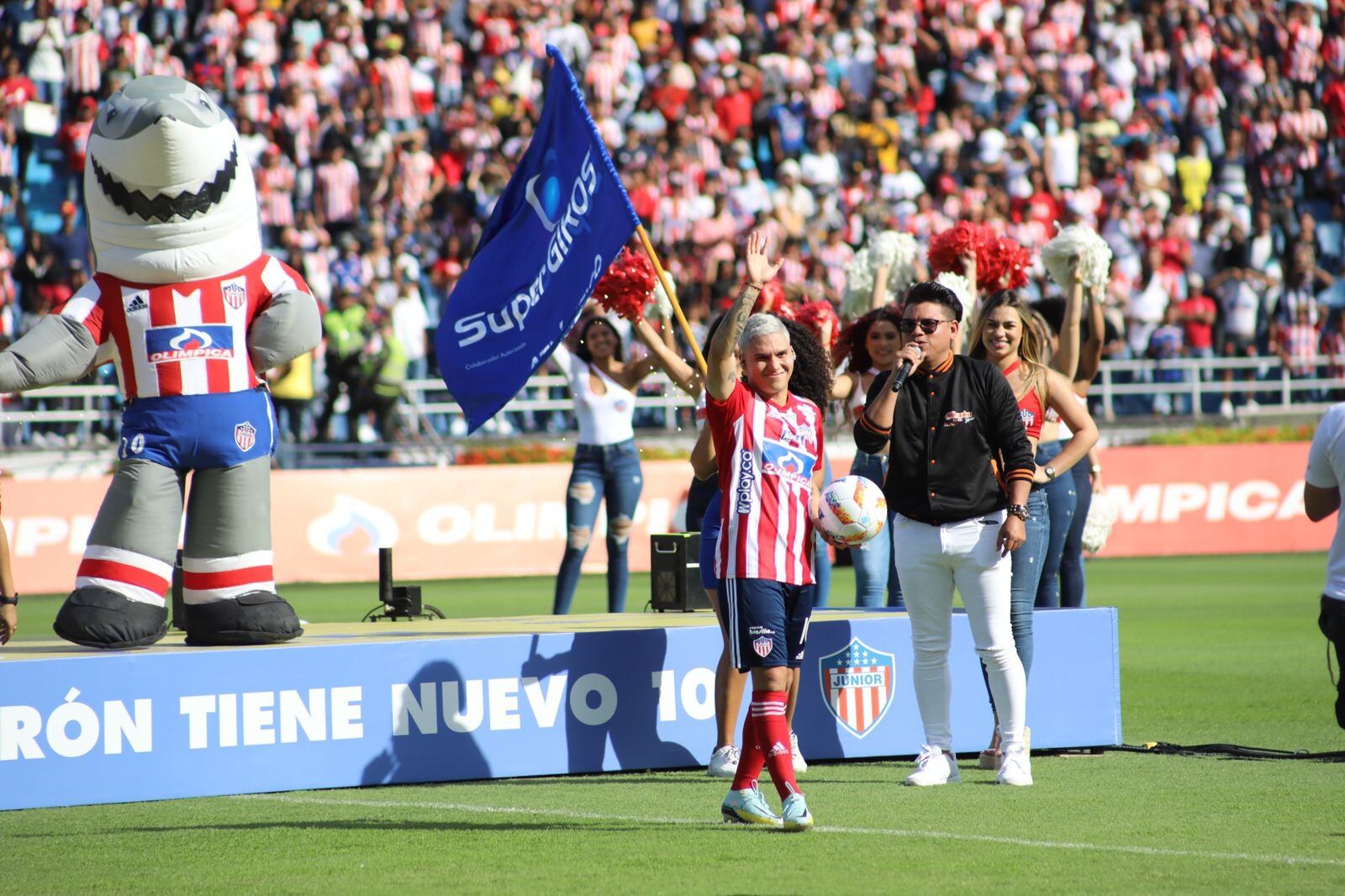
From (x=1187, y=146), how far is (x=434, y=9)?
1081cm

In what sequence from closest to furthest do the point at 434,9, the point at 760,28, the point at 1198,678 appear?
the point at 1198,678 → the point at 434,9 → the point at 760,28

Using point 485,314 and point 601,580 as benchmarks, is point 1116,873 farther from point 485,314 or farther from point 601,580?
point 601,580

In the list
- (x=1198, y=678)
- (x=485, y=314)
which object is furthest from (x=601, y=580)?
(x=485, y=314)

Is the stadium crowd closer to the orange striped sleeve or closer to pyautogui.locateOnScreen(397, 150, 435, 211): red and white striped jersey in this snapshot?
pyautogui.locateOnScreen(397, 150, 435, 211): red and white striped jersey

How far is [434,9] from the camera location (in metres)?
22.9

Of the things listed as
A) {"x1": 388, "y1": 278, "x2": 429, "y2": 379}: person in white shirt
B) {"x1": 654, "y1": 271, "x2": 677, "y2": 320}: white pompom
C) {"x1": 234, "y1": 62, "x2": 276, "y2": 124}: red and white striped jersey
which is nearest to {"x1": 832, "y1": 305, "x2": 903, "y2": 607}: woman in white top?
{"x1": 654, "y1": 271, "x2": 677, "y2": 320}: white pompom

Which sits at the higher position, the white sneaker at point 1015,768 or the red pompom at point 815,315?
the red pompom at point 815,315

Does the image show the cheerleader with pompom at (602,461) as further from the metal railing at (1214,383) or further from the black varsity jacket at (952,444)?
the metal railing at (1214,383)

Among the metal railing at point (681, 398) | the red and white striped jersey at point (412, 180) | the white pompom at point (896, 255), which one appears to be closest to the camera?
the white pompom at point (896, 255)

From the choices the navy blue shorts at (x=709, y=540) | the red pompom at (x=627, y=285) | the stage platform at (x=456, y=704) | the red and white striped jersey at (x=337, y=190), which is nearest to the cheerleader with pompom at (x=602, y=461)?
the red pompom at (x=627, y=285)

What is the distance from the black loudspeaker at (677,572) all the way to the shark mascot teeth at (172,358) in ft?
6.50

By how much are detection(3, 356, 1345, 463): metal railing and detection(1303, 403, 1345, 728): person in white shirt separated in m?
11.3

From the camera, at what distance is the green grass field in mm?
5145

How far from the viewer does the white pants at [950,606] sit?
6797 mm
